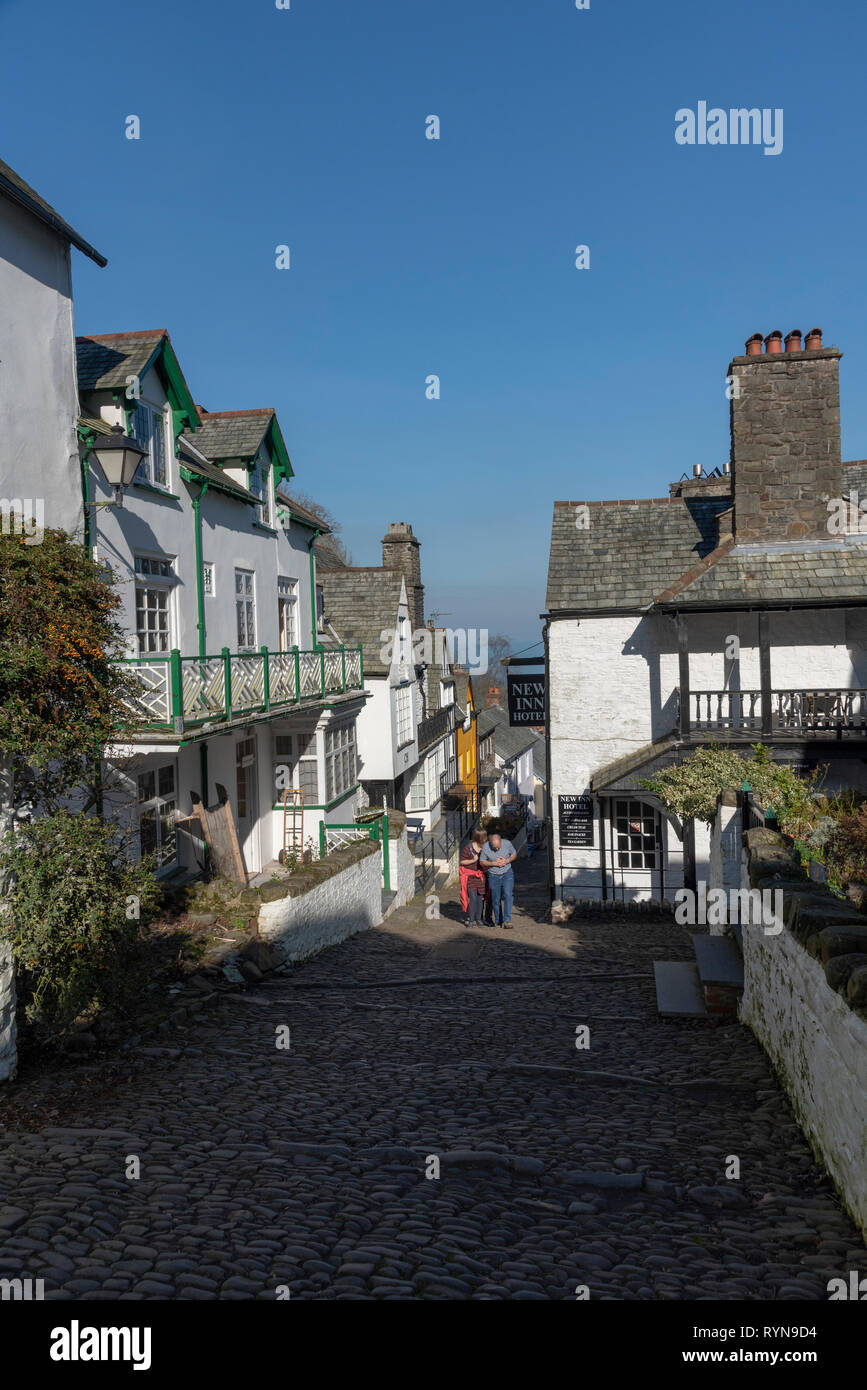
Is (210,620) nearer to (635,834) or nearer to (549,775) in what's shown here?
(549,775)

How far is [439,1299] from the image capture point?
4023 millimetres

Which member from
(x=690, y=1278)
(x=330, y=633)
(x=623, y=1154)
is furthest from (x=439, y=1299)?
(x=330, y=633)

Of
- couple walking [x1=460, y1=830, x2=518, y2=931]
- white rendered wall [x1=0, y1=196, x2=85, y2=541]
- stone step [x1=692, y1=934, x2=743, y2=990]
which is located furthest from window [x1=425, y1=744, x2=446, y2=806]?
white rendered wall [x1=0, y1=196, x2=85, y2=541]

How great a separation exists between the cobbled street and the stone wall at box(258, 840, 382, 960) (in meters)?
2.03

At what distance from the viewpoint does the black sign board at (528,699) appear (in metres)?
19.9

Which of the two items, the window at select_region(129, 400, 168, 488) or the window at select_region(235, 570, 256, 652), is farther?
the window at select_region(235, 570, 256, 652)

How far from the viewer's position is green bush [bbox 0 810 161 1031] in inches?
258

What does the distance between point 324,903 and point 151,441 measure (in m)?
6.82

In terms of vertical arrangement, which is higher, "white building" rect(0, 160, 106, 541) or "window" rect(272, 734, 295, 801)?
"white building" rect(0, 160, 106, 541)

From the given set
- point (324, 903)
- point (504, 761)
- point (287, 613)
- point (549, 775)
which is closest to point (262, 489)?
point (287, 613)

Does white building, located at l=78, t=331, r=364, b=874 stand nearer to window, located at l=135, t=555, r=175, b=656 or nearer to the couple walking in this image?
window, located at l=135, t=555, r=175, b=656

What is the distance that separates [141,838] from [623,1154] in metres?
8.55

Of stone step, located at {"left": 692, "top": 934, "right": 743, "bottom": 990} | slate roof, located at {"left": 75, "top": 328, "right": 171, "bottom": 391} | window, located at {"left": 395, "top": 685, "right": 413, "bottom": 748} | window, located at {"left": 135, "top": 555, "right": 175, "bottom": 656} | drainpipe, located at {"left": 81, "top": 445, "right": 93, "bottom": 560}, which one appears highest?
slate roof, located at {"left": 75, "top": 328, "right": 171, "bottom": 391}

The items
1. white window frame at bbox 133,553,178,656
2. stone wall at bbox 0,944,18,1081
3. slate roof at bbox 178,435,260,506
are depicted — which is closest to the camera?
stone wall at bbox 0,944,18,1081
